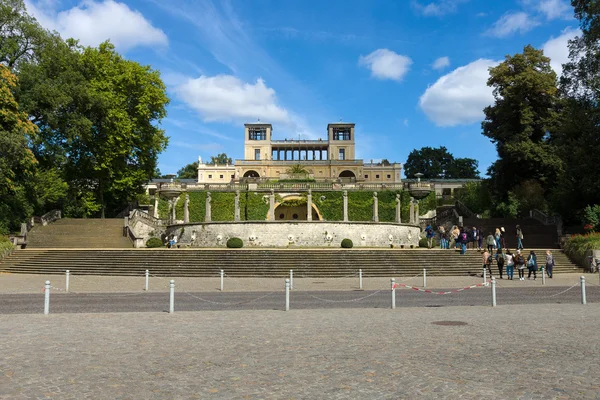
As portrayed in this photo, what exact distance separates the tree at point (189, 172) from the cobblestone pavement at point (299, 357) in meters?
98.4

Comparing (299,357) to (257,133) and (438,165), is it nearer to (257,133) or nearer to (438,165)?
(257,133)

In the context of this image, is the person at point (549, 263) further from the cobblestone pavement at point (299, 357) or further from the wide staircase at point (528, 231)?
the cobblestone pavement at point (299, 357)

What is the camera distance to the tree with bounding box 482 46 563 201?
47562 mm

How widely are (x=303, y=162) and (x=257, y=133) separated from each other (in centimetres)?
1389

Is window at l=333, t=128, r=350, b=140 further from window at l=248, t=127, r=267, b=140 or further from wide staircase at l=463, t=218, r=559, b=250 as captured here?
wide staircase at l=463, t=218, r=559, b=250

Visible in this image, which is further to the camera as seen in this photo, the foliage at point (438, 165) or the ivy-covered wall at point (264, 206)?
the foliage at point (438, 165)

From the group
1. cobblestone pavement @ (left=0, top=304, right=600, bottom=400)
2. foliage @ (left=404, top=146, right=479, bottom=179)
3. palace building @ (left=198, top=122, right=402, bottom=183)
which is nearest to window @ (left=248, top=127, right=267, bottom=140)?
palace building @ (left=198, top=122, right=402, bottom=183)

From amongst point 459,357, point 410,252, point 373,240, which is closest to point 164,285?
point 410,252

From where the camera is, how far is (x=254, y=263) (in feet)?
100

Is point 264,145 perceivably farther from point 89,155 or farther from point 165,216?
point 89,155

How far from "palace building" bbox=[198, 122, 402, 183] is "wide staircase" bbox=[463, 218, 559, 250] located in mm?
42692

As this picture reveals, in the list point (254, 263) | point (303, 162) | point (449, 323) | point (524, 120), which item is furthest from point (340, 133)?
point (449, 323)

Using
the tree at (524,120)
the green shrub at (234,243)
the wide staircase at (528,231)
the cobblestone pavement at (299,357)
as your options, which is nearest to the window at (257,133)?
the tree at (524,120)

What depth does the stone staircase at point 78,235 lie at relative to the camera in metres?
41.0
